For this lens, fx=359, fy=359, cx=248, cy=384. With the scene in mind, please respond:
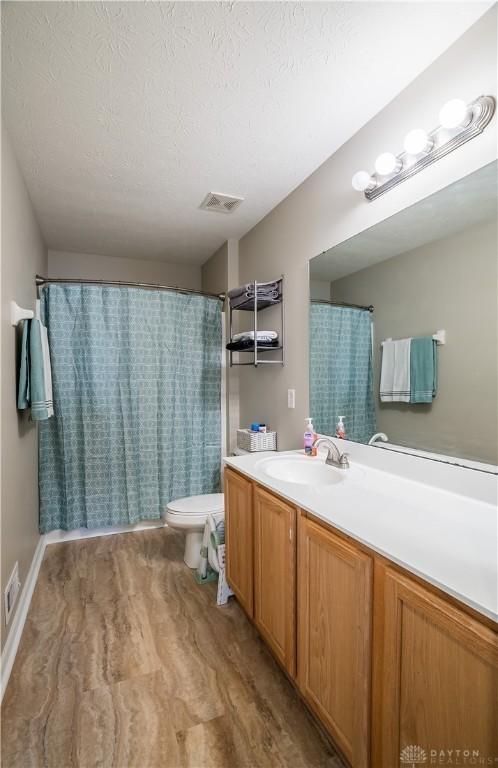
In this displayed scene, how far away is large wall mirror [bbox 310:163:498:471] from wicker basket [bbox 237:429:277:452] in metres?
0.57

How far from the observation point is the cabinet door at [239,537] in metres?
1.62

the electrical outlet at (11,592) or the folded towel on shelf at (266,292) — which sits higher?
the folded towel on shelf at (266,292)

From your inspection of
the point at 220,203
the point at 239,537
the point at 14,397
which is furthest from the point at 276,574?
the point at 220,203

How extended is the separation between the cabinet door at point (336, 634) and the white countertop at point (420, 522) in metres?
0.07

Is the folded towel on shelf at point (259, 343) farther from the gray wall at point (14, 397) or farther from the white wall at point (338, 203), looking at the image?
the gray wall at point (14, 397)

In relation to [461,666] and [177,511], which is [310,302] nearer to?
[177,511]

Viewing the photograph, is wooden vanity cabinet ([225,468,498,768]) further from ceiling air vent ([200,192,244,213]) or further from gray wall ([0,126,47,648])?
ceiling air vent ([200,192,244,213])

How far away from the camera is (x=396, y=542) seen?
89 cm

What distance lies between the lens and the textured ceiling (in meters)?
1.16

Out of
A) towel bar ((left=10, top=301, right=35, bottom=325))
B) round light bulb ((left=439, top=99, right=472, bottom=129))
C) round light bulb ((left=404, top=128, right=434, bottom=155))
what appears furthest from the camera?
towel bar ((left=10, top=301, right=35, bottom=325))

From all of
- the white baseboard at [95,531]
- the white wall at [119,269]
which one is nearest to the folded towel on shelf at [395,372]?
the white baseboard at [95,531]

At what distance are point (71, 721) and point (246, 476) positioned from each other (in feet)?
3.47

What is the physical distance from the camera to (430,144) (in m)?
1.28

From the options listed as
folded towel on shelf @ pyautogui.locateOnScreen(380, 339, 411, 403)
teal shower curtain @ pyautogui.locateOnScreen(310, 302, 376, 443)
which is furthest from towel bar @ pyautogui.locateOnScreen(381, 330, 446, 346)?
teal shower curtain @ pyautogui.locateOnScreen(310, 302, 376, 443)
